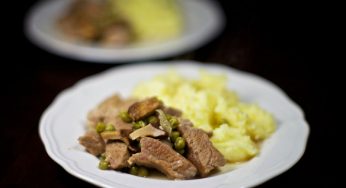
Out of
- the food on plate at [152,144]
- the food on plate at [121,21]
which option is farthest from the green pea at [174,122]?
the food on plate at [121,21]

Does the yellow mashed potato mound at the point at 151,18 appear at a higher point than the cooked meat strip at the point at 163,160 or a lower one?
lower

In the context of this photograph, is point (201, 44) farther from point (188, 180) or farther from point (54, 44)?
point (188, 180)

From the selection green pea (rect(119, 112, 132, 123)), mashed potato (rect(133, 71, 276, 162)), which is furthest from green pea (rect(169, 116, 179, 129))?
green pea (rect(119, 112, 132, 123))

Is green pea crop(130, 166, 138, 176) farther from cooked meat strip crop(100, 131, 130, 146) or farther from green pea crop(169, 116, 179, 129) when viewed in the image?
green pea crop(169, 116, 179, 129)

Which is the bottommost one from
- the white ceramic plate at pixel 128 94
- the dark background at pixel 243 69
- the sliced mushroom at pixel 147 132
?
the dark background at pixel 243 69

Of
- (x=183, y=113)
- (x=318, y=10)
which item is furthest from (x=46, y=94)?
(x=318, y=10)

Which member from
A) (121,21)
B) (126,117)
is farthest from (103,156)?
(121,21)

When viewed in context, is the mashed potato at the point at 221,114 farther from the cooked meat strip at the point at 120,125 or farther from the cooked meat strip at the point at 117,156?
the cooked meat strip at the point at 117,156
